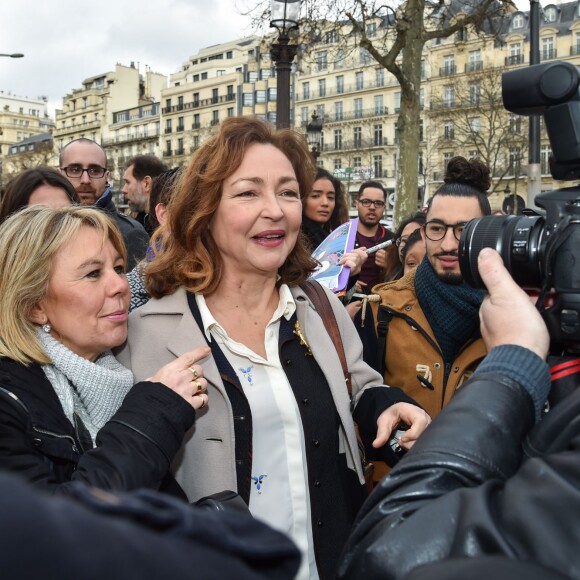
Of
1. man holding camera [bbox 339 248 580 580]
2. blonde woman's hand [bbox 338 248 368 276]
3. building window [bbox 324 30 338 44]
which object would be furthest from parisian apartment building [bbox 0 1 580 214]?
man holding camera [bbox 339 248 580 580]

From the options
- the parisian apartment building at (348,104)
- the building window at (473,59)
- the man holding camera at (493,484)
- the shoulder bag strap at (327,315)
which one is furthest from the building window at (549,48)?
the man holding camera at (493,484)

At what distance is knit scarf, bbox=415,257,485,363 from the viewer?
8.90ft

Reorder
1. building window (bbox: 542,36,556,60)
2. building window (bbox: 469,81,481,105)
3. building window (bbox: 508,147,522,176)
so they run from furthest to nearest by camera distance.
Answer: building window (bbox: 542,36,556,60) < building window (bbox: 469,81,481,105) < building window (bbox: 508,147,522,176)

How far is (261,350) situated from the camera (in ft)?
7.34

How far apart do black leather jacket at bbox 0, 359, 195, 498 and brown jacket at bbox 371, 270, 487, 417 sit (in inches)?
50.6

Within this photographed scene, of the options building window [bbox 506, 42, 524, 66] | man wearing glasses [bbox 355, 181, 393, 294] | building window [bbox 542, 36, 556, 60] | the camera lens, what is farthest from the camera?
building window [bbox 542, 36, 556, 60]

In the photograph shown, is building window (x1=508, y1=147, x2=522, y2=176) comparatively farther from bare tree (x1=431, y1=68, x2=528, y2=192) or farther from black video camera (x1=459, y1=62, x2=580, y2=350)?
black video camera (x1=459, y1=62, x2=580, y2=350)

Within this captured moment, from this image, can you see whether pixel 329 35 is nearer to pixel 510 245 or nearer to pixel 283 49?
pixel 283 49

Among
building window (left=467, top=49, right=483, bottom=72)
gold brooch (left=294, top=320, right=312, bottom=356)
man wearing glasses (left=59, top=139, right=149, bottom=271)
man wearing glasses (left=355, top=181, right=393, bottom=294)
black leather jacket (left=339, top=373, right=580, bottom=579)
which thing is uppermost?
building window (left=467, top=49, right=483, bottom=72)

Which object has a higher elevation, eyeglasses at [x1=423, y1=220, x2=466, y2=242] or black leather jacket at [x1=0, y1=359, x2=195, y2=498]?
eyeglasses at [x1=423, y1=220, x2=466, y2=242]

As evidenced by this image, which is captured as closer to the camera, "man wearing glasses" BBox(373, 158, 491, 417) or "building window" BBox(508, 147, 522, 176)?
"man wearing glasses" BBox(373, 158, 491, 417)

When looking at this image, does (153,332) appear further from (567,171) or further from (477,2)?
(477,2)

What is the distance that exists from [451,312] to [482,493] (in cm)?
183

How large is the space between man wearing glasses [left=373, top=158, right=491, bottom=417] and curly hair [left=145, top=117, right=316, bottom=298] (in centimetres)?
90
